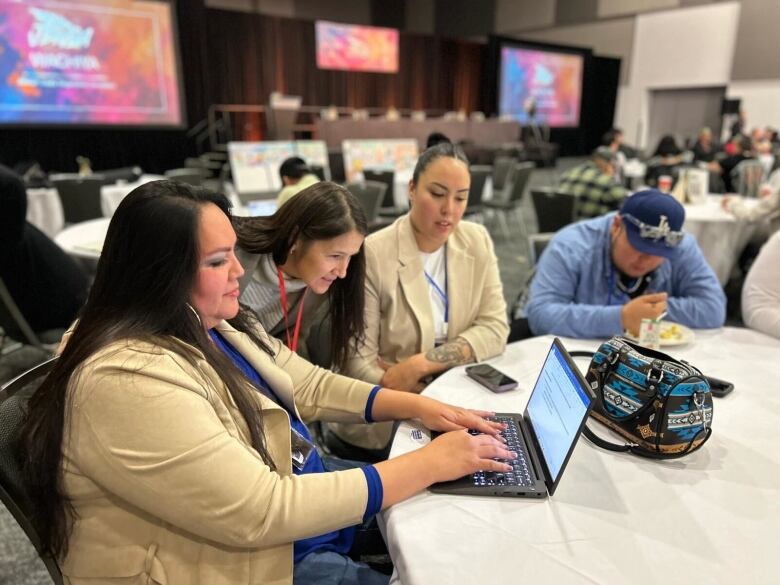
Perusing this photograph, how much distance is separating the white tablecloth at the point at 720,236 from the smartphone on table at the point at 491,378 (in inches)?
120

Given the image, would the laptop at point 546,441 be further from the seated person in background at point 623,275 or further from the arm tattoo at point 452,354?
the seated person in background at point 623,275

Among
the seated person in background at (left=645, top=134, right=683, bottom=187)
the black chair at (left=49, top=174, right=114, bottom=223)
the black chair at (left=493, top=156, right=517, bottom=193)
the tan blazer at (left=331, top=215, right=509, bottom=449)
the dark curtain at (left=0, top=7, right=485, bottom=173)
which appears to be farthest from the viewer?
the dark curtain at (left=0, top=7, right=485, bottom=173)

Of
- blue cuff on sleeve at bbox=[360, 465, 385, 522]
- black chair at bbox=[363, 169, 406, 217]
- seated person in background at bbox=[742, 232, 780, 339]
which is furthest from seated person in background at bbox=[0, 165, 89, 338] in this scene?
black chair at bbox=[363, 169, 406, 217]

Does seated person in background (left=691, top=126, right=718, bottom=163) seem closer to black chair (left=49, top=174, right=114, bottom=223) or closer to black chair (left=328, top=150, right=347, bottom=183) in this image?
black chair (left=328, top=150, right=347, bottom=183)

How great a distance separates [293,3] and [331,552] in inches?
538

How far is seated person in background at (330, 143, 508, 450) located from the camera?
1593 mm

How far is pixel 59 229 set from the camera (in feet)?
14.0

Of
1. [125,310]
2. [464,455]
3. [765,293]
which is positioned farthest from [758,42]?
[125,310]

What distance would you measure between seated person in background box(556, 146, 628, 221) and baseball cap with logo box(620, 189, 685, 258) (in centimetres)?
265

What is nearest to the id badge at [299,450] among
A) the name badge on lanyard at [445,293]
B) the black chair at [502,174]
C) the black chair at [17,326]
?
the name badge on lanyard at [445,293]

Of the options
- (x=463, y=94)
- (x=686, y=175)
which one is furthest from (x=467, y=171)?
(x=463, y=94)

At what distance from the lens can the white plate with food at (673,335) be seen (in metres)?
1.63

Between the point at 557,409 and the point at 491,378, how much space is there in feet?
1.34

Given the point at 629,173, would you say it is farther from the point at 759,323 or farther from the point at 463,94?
the point at 463,94
